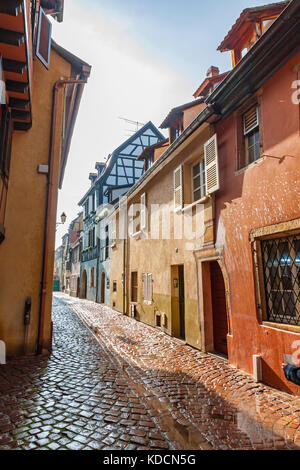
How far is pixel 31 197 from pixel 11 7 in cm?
388

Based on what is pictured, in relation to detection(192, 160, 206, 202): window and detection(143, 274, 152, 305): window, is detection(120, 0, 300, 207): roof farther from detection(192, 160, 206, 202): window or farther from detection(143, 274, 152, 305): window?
detection(143, 274, 152, 305): window

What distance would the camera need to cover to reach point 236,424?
3.39m

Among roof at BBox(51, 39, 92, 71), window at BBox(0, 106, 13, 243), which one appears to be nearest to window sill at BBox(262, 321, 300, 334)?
window at BBox(0, 106, 13, 243)

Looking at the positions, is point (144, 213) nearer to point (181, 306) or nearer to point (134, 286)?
point (134, 286)

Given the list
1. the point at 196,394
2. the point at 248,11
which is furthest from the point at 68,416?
the point at 248,11

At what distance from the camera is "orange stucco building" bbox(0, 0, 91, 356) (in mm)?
6117

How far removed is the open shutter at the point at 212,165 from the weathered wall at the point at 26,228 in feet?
12.3

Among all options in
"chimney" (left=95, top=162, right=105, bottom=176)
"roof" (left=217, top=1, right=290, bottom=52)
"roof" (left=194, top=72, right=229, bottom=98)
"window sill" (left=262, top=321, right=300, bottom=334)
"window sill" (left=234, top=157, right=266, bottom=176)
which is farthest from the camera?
"chimney" (left=95, top=162, right=105, bottom=176)

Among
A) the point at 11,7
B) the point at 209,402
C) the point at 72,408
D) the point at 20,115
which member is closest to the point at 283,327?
the point at 209,402

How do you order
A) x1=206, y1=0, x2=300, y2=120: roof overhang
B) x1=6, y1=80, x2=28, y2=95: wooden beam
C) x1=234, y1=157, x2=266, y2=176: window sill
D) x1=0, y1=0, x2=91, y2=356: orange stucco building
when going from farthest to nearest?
x1=0, y1=0, x2=91, y2=356: orange stucco building, x1=234, y1=157, x2=266, y2=176: window sill, x1=6, y1=80, x2=28, y2=95: wooden beam, x1=206, y1=0, x2=300, y2=120: roof overhang

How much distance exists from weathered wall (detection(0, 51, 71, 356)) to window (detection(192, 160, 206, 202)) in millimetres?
3772

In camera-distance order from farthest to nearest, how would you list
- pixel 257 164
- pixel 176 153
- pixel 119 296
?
pixel 119 296
pixel 176 153
pixel 257 164

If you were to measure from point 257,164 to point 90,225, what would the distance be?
21.1 m

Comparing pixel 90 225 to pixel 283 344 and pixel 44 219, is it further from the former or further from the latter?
pixel 283 344
